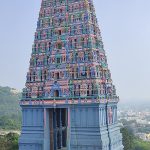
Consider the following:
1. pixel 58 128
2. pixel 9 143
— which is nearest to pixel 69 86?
pixel 58 128

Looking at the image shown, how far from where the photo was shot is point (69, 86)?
25891mm

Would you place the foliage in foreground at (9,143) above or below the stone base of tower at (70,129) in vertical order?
below

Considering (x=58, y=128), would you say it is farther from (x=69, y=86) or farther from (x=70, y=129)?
(x=69, y=86)

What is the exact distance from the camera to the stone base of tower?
24562 mm

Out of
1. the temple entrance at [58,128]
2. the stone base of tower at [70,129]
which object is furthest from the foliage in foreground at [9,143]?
the stone base of tower at [70,129]

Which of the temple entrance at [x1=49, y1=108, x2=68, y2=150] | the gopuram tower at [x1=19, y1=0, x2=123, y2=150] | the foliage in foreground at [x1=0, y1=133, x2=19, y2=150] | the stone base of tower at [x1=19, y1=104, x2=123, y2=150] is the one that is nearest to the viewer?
the stone base of tower at [x1=19, y1=104, x2=123, y2=150]

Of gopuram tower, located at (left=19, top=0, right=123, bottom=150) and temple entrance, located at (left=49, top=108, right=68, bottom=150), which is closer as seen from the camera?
gopuram tower, located at (left=19, top=0, right=123, bottom=150)

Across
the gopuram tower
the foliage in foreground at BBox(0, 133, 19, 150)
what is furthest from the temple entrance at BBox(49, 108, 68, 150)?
the foliage in foreground at BBox(0, 133, 19, 150)

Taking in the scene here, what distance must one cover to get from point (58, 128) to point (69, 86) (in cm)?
427

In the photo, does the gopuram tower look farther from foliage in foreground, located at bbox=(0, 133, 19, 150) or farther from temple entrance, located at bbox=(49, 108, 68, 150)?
foliage in foreground, located at bbox=(0, 133, 19, 150)

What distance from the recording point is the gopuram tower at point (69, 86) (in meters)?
25.0

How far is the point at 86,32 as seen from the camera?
1040 inches

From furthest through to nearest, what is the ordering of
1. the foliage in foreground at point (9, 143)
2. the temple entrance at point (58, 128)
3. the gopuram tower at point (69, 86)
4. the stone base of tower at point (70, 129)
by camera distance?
the foliage in foreground at point (9, 143) < the temple entrance at point (58, 128) < the gopuram tower at point (69, 86) < the stone base of tower at point (70, 129)

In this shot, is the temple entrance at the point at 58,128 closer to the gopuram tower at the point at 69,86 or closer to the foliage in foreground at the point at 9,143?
the gopuram tower at the point at 69,86
